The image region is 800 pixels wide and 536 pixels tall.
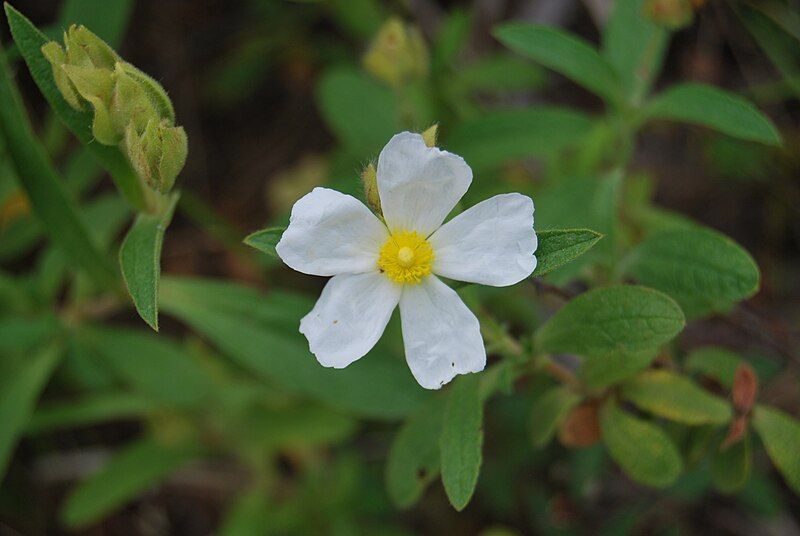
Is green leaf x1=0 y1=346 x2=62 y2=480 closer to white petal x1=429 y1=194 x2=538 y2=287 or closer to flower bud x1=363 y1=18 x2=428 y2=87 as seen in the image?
flower bud x1=363 y1=18 x2=428 y2=87

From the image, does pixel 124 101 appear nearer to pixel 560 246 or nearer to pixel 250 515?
pixel 560 246

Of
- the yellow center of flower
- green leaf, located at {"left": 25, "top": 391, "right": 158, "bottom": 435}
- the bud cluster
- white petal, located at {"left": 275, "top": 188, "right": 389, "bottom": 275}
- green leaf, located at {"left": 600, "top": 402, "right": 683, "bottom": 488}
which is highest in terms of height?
the bud cluster

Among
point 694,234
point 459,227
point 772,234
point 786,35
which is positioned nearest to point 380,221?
point 459,227

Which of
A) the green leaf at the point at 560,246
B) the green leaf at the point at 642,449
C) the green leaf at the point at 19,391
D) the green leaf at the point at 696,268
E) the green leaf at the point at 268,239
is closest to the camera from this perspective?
the green leaf at the point at 560,246

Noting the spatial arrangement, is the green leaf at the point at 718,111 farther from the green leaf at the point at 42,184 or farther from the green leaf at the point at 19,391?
the green leaf at the point at 19,391

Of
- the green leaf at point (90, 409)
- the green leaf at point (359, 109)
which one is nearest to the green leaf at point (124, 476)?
the green leaf at point (90, 409)

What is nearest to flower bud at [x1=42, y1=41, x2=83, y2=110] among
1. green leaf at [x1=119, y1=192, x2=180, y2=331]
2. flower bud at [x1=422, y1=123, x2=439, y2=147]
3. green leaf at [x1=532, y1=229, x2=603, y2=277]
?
green leaf at [x1=119, y1=192, x2=180, y2=331]

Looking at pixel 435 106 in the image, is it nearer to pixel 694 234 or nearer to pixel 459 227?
pixel 694 234
